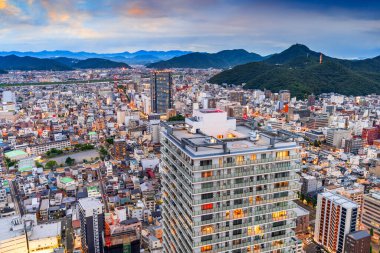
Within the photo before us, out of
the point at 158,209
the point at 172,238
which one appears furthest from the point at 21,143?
the point at 172,238

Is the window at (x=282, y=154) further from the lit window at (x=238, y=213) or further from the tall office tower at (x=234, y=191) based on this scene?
the lit window at (x=238, y=213)

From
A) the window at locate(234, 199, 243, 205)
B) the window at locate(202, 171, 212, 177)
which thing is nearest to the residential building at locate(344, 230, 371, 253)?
the window at locate(234, 199, 243, 205)

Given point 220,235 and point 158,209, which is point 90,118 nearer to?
point 158,209

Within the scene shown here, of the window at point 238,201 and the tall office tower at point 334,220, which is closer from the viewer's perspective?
the window at point 238,201

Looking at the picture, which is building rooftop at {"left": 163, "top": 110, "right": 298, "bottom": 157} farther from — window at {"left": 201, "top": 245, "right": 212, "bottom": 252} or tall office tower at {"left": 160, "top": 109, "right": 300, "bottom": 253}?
window at {"left": 201, "top": 245, "right": 212, "bottom": 252}

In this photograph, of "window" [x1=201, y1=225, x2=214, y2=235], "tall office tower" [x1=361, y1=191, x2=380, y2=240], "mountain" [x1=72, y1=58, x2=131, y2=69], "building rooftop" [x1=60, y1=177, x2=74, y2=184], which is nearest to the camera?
"window" [x1=201, y1=225, x2=214, y2=235]

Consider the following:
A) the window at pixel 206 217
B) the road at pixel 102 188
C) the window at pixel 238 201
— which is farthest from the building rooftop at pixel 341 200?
the road at pixel 102 188
